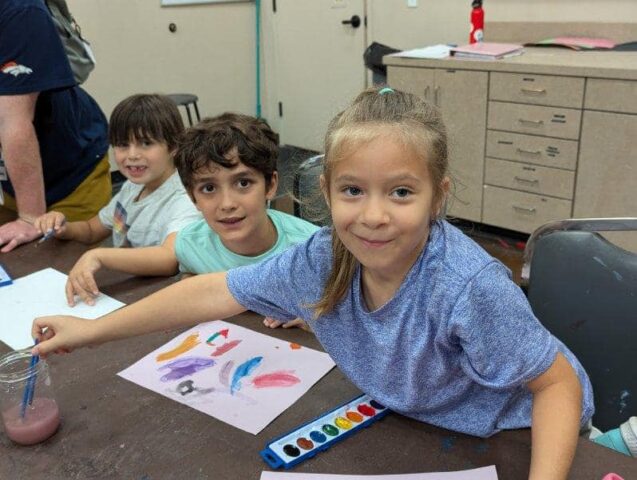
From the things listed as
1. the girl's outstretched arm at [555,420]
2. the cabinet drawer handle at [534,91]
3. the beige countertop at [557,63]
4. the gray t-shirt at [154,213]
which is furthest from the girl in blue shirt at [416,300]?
the cabinet drawer handle at [534,91]

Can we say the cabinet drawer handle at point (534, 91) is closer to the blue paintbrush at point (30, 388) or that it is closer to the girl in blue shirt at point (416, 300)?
the girl in blue shirt at point (416, 300)

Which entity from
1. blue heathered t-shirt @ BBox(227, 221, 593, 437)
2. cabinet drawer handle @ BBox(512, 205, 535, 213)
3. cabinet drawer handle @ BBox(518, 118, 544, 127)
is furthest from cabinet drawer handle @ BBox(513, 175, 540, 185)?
blue heathered t-shirt @ BBox(227, 221, 593, 437)

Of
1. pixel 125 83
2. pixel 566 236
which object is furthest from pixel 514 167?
pixel 125 83

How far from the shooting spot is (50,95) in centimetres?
184

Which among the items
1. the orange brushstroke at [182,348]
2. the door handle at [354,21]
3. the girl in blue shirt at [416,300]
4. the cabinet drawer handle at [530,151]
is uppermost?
the door handle at [354,21]

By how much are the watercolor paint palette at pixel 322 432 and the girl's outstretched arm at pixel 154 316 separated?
27 cm

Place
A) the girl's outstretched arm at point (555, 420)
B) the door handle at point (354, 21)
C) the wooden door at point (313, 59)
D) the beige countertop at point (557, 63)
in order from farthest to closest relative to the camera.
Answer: the wooden door at point (313, 59) < the door handle at point (354, 21) < the beige countertop at point (557, 63) < the girl's outstretched arm at point (555, 420)

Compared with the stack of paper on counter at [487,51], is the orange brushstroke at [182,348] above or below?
below

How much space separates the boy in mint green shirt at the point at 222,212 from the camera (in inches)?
51.9

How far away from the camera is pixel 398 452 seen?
0.82 m

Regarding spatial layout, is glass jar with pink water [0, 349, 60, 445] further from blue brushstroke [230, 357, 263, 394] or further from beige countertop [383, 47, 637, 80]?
beige countertop [383, 47, 637, 80]

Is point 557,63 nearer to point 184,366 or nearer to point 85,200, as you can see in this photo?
point 85,200

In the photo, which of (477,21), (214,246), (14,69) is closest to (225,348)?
(214,246)

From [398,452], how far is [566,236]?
23.4 inches
